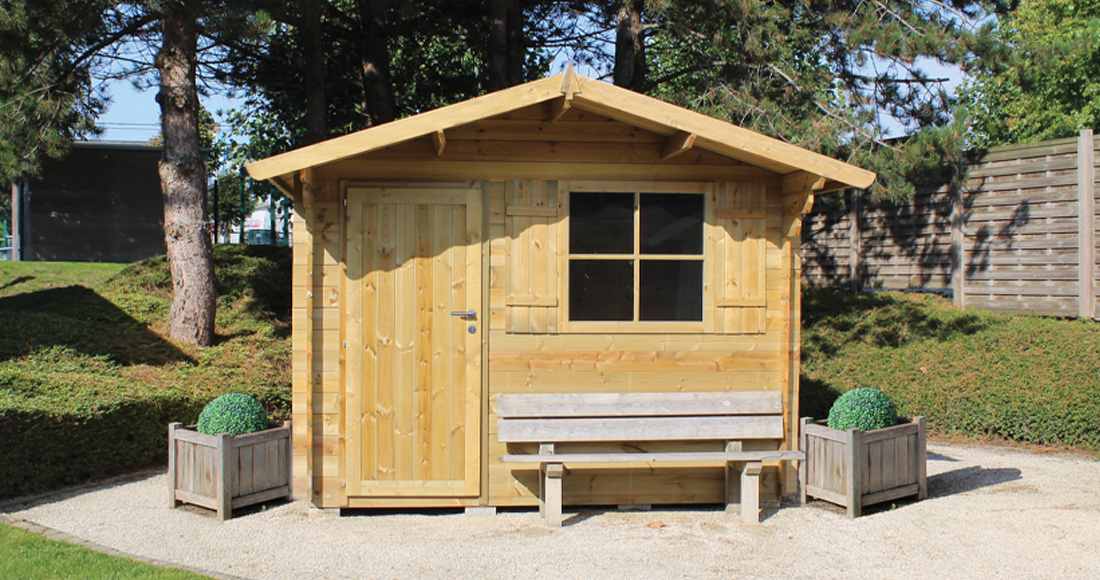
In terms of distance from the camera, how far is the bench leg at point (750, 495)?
19.0 ft

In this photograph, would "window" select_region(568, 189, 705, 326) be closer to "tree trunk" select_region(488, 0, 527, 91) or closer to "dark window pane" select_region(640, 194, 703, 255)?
"dark window pane" select_region(640, 194, 703, 255)

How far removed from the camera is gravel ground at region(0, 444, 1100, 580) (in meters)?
4.79

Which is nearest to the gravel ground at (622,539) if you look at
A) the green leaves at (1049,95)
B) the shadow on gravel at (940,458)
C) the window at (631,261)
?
the shadow on gravel at (940,458)

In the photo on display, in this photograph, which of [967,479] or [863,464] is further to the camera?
[967,479]

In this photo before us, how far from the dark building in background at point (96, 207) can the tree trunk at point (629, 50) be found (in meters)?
10.5

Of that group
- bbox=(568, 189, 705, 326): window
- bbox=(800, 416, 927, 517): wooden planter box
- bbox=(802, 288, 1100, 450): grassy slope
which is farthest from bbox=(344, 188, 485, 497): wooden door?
bbox=(802, 288, 1100, 450): grassy slope

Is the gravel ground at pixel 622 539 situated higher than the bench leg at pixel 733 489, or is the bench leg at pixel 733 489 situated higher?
the bench leg at pixel 733 489

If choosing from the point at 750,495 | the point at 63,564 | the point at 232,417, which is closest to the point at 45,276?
the point at 232,417

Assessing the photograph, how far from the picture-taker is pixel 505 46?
1157 cm

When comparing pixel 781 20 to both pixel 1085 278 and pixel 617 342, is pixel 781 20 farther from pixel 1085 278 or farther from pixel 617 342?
pixel 617 342

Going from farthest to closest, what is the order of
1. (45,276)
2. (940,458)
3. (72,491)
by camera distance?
(45,276)
(940,458)
(72,491)

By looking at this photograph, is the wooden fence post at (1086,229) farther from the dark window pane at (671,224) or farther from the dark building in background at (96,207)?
the dark building in background at (96,207)

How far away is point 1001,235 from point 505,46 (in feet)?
Answer: 21.9

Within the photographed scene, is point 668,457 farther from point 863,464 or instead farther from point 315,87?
point 315,87
